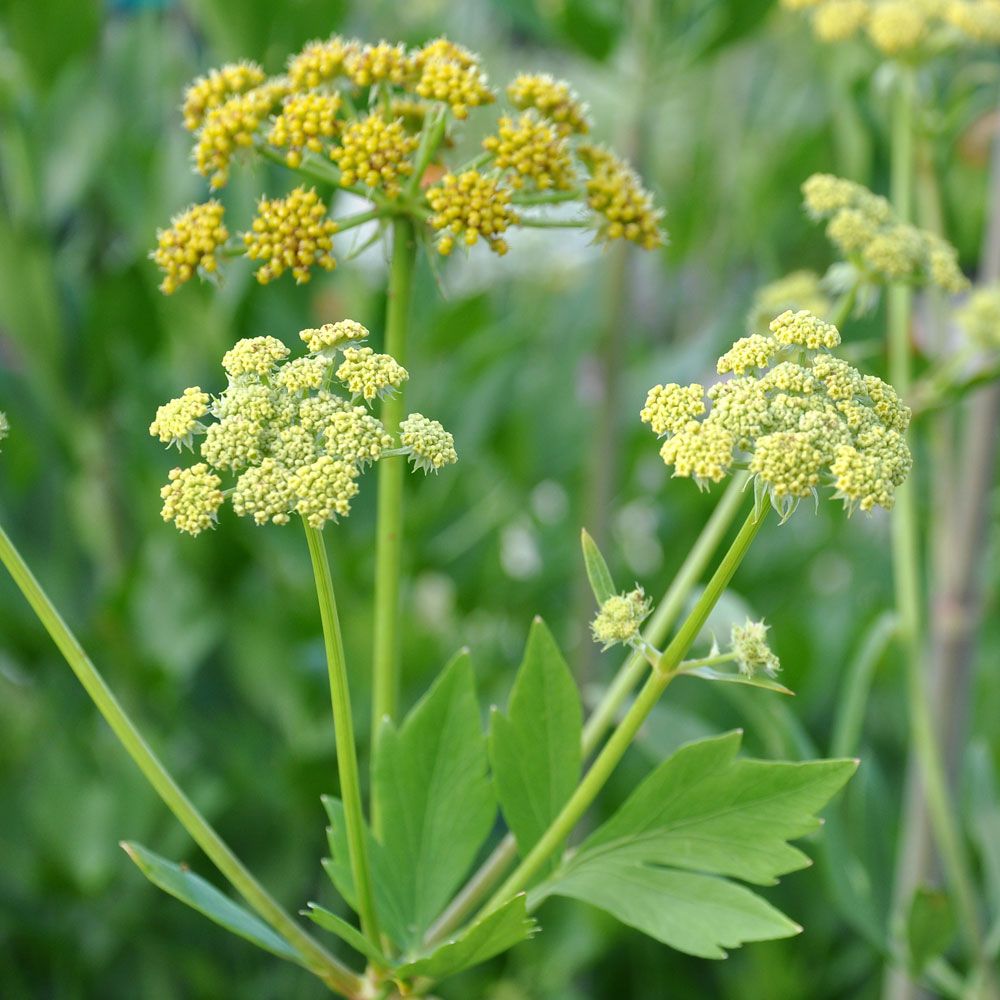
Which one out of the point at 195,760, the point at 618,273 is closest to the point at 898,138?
the point at 618,273

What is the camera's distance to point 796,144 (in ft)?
5.34

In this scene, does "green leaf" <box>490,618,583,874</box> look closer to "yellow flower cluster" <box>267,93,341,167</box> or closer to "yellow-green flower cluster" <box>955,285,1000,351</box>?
"yellow flower cluster" <box>267,93,341,167</box>

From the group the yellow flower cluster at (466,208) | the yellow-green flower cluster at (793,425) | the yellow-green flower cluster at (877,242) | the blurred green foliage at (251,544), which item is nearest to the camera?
the yellow-green flower cluster at (793,425)

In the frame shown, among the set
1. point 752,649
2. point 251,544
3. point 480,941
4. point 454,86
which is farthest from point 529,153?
point 251,544

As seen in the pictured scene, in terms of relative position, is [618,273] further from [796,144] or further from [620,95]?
[796,144]

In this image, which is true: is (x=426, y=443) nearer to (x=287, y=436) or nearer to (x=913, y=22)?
(x=287, y=436)

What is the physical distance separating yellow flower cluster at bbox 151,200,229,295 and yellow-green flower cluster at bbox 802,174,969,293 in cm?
34

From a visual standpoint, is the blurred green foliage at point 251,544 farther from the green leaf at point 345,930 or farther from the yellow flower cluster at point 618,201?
the green leaf at point 345,930

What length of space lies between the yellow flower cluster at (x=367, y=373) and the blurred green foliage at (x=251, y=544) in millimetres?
784

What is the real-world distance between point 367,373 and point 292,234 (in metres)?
0.15

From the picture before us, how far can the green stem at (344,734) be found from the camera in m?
0.52

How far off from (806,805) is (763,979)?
37.8 inches

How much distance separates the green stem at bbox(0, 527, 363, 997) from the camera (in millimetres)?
558

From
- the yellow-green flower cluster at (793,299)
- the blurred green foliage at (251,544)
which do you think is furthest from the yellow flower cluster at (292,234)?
the blurred green foliage at (251,544)
